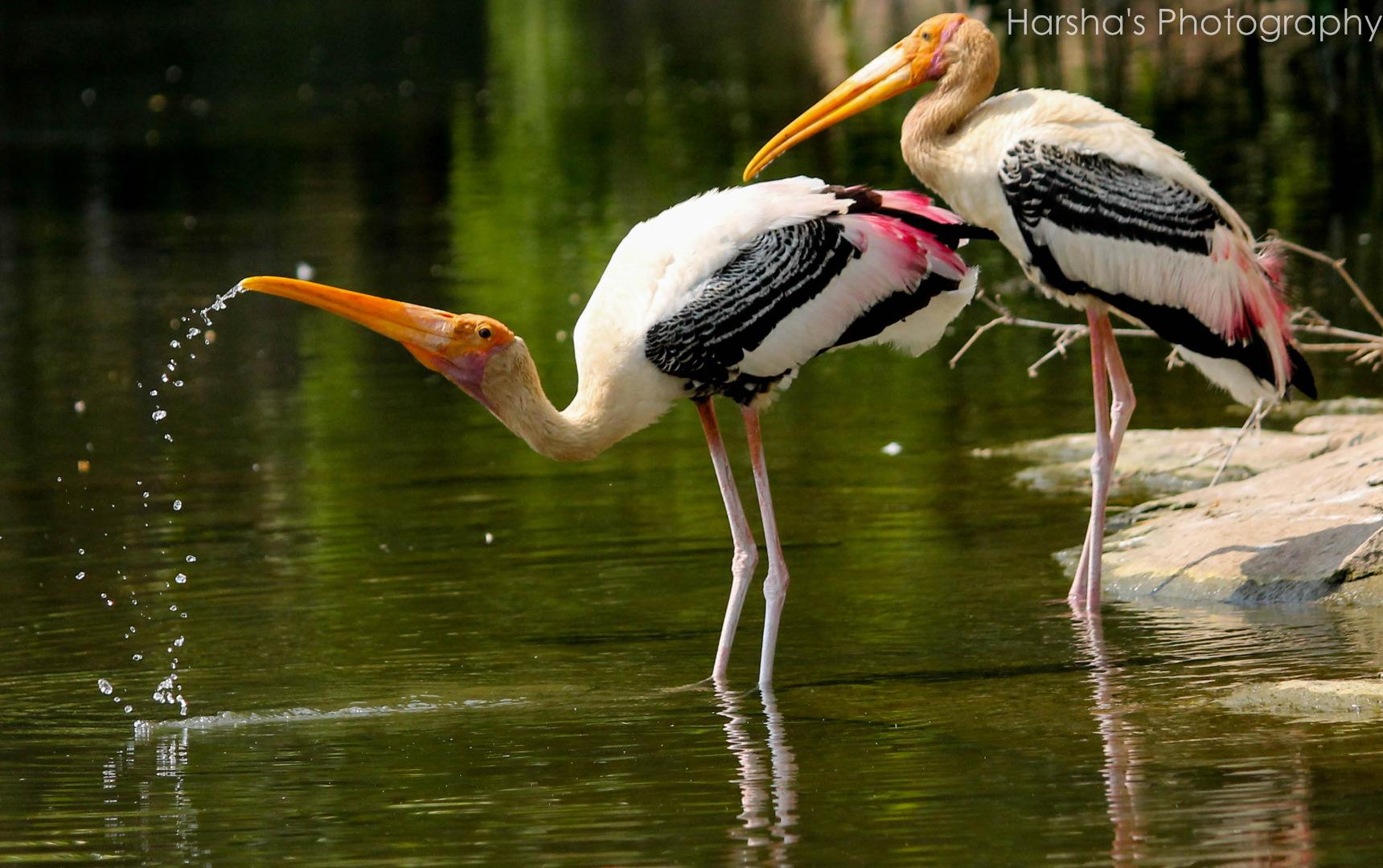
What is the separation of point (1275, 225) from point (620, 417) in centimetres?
1237

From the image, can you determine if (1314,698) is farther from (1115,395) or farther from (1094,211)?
(1115,395)

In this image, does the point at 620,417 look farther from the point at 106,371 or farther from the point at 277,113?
the point at 277,113

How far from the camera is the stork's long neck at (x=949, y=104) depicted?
8.37 metres

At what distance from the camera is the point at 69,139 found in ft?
111

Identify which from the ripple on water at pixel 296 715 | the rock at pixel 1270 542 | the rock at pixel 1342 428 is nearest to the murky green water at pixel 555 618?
the ripple on water at pixel 296 715

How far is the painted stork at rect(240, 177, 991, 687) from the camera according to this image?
7.38 metres

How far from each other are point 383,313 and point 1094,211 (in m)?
2.45

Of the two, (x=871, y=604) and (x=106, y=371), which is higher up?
(x=106, y=371)

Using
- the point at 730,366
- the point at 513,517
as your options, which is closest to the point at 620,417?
the point at 730,366

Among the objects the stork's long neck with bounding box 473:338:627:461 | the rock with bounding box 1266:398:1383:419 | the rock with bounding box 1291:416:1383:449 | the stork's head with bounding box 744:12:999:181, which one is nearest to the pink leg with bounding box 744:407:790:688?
the stork's long neck with bounding box 473:338:627:461

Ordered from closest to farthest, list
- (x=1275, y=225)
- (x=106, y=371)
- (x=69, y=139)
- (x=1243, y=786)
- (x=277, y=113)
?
(x=1243, y=786) → (x=106, y=371) → (x=1275, y=225) → (x=69, y=139) → (x=277, y=113)

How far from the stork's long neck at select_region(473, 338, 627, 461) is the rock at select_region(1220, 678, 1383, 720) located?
206cm

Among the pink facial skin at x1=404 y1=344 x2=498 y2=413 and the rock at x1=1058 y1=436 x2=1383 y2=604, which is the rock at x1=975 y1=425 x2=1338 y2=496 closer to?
the rock at x1=1058 y1=436 x2=1383 y2=604

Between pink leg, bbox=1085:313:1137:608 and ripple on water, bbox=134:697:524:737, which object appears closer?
ripple on water, bbox=134:697:524:737
